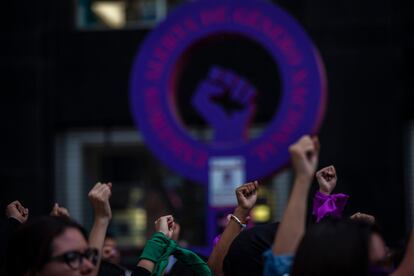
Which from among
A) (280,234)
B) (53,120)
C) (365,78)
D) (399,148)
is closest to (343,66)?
(365,78)

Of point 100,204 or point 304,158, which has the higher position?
point 304,158

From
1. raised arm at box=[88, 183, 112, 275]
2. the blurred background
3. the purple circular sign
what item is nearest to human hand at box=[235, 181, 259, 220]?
raised arm at box=[88, 183, 112, 275]

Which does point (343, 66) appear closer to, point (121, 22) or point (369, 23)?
point (369, 23)

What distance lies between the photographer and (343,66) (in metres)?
14.3

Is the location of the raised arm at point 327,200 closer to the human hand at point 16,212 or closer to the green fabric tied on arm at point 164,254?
the green fabric tied on arm at point 164,254

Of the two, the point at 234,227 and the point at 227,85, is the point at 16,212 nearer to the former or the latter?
the point at 234,227

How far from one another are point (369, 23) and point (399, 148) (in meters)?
1.89

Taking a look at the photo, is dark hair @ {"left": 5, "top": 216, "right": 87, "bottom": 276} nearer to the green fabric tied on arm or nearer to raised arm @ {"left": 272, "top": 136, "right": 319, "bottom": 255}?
the green fabric tied on arm

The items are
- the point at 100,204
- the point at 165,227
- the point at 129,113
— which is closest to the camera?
the point at 100,204

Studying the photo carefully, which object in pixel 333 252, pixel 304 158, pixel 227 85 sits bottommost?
pixel 333 252

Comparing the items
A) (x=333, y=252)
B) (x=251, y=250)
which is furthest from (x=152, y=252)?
(x=333, y=252)

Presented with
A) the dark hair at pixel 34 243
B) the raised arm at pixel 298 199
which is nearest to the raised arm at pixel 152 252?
the dark hair at pixel 34 243

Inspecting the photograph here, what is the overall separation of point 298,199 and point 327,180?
1291mm

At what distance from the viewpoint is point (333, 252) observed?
134 inches
